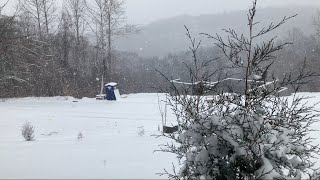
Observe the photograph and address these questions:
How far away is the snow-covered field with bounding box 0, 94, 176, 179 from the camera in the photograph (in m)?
5.48

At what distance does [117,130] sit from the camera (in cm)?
1083

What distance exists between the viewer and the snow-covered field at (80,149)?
548cm

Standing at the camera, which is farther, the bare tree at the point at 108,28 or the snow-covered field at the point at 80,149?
the bare tree at the point at 108,28

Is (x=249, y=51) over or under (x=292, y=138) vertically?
over

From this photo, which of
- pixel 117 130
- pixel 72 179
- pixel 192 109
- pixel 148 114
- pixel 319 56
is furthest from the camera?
pixel 319 56

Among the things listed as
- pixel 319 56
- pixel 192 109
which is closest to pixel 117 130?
pixel 192 109

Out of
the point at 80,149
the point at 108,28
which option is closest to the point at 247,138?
the point at 80,149

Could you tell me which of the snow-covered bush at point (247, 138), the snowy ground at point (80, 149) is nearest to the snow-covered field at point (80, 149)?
the snowy ground at point (80, 149)

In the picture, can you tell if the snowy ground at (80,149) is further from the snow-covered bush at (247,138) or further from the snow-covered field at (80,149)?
the snow-covered bush at (247,138)

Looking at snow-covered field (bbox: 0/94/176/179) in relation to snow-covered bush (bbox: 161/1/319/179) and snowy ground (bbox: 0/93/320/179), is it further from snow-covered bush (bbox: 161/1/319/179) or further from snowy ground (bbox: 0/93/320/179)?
snow-covered bush (bbox: 161/1/319/179)

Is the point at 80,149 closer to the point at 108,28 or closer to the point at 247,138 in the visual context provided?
the point at 247,138

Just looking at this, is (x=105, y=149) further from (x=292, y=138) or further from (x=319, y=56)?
(x=319, y=56)

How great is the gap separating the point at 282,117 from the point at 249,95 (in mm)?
377

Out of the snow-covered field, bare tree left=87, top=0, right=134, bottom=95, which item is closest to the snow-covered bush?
the snow-covered field
